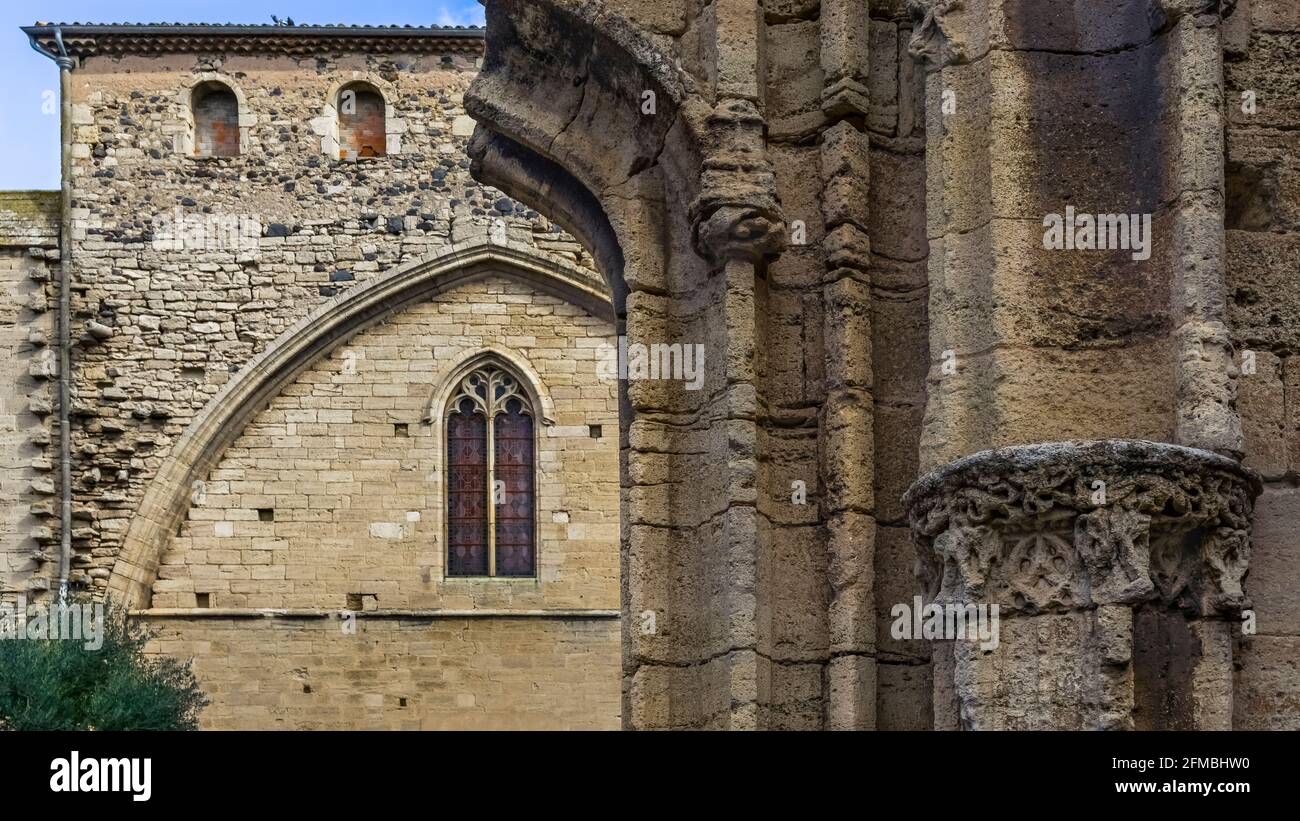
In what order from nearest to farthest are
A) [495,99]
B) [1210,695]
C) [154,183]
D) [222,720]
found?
[1210,695]
[495,99]
[222,720]
[154,183]

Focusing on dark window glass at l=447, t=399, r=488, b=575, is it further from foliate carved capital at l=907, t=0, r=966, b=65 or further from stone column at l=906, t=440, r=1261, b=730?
stone column at l=906, t=440, r=1261, b=730

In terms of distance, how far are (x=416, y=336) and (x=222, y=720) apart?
175 inches

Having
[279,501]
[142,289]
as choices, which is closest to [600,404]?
[279,501]

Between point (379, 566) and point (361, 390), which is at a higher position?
point (361, 390)

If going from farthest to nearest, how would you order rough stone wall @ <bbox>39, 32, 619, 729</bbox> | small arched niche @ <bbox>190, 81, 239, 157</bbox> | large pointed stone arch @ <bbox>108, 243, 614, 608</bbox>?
small arched niche @ <bbox>190, 81, 239, 157</bbox> < large pointed stone arch @ <bbox>108, 243, 614, 608</bbox> < rough stone wall @ <bbox>39, 32, 619, 729</bbox>

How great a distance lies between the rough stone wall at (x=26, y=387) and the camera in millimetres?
24609

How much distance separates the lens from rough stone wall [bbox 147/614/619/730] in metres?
24.1

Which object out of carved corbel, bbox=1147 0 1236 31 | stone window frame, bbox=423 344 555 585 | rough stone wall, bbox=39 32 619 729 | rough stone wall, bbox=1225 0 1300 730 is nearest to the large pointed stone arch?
rough stone wall, bbox=39 32 619 729

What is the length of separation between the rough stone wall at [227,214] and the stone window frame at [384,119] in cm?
2

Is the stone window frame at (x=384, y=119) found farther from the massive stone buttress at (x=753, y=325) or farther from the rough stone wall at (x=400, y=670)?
the massive stone buttress at (x=753, y=325)

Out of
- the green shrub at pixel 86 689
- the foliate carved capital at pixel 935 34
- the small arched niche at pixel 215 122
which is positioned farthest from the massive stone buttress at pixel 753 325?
the small arched niche at pixel 215 122

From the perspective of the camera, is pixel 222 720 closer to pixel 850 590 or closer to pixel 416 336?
pixel 416 336

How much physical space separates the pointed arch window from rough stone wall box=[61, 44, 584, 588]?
5.33 feet

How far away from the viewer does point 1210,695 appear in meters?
4.76
